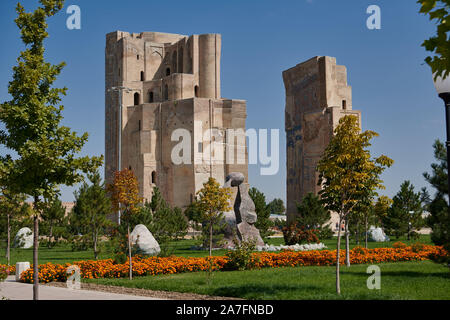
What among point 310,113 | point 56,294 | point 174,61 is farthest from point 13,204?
point 174,61

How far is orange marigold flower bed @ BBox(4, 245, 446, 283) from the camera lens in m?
14.7

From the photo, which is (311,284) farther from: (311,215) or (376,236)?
(376,236)

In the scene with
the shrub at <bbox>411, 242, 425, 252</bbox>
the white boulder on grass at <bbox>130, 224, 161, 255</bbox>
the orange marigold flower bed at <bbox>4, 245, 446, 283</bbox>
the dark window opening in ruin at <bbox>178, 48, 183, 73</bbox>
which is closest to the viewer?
the orange marigold flower bed at <bbox>4, 245, 446, 283</bbox>

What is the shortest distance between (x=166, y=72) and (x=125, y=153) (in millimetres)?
12343

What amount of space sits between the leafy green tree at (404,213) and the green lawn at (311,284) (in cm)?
1815

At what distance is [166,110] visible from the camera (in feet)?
187

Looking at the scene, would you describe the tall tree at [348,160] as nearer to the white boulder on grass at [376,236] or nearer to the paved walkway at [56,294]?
the paved walkway at [56,294]

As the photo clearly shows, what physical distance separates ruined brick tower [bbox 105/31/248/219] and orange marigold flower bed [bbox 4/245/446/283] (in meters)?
36.8

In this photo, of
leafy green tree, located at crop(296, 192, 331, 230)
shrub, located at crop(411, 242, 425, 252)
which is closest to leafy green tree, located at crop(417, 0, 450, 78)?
shrub, located at crop(411, 242, 425, 252)

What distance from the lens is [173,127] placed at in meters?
56.2

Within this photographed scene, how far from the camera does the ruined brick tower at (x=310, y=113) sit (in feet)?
143

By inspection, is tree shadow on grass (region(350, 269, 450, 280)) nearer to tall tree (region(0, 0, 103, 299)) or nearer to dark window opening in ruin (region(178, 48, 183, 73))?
tall tree (region(0, 0, 103, 299))

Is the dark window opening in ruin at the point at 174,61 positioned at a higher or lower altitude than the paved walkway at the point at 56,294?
higher

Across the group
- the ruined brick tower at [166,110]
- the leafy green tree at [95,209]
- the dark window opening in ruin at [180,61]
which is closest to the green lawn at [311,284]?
the leafy green tree at [95,209]
